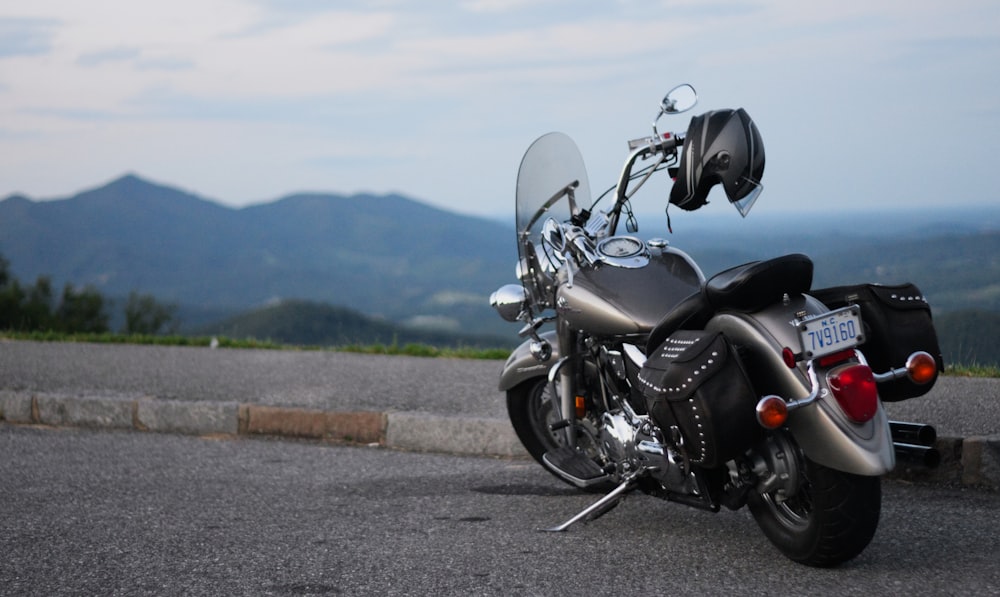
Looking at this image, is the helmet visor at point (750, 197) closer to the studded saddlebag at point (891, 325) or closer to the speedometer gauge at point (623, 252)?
the studded saddlebag at point (891, 325)

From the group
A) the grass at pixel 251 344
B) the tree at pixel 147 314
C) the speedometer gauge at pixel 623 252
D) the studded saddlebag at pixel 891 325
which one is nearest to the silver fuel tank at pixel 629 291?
the speedometer gauge at pixel 623 252

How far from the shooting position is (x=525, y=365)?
5137 mm

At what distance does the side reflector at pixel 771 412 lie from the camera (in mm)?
3438

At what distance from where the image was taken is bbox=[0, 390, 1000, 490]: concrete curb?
638 centimetres

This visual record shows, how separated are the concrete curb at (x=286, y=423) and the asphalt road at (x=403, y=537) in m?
0.22

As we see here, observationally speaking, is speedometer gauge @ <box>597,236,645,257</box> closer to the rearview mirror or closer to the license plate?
the rearview mirror

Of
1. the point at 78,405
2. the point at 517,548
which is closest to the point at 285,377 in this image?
the point at 78,405

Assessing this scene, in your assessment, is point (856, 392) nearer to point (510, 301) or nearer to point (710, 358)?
point (710, 358)

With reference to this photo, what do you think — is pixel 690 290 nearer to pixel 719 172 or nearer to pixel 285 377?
pixel 719 172

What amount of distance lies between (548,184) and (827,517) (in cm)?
206

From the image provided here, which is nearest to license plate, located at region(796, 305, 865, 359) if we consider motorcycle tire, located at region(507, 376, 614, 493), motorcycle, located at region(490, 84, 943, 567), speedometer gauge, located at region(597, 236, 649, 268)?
motorcycle, located at region(490, 84, 943, 567)

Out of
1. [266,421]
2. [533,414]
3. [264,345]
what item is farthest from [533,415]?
[264,345]

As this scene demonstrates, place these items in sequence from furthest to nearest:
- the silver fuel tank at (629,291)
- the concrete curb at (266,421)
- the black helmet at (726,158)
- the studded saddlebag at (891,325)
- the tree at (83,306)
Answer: the tree at (83,306) → the concrete curb at (266,421) → the silver fuel tank at (629,291) → the black helmet at (726,158) → the studded saddlebag at (891,325)

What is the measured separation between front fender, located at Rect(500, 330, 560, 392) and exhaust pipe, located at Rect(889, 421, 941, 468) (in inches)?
61.8
